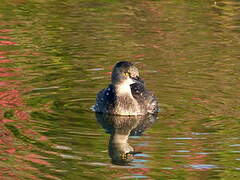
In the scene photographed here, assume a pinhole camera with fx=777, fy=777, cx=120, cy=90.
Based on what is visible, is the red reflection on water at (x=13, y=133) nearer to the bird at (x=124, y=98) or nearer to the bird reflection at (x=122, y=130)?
the bird reflection at (x=122, y=130)

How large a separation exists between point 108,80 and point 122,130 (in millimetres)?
3210

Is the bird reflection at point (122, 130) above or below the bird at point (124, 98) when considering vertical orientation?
below

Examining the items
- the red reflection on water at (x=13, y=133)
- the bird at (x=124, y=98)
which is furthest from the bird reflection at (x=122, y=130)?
the red reflection on water at (x=13, y=133)

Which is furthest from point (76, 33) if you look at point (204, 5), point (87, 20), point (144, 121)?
point (144, 121)

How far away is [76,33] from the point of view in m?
21.7

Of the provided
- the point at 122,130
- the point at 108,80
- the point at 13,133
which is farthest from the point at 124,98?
the point at 13,133

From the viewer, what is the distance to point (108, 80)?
17109mm

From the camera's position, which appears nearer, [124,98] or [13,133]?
[13,133]

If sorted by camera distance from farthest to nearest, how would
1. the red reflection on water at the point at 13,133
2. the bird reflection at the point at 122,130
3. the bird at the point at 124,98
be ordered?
the bird at the point at 124,98 → the bird reflection at the point at 122,130 → the red reflection on water at the point at 13,133

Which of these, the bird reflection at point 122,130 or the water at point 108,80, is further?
the bird reflection at point 122,130

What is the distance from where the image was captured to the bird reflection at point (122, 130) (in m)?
12.3

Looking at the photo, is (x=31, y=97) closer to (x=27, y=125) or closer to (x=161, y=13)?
(x=27, y=125)

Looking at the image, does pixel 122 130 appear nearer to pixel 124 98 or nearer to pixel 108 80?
pixel 124 98

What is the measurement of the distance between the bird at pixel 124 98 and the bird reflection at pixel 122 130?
0.43ft
